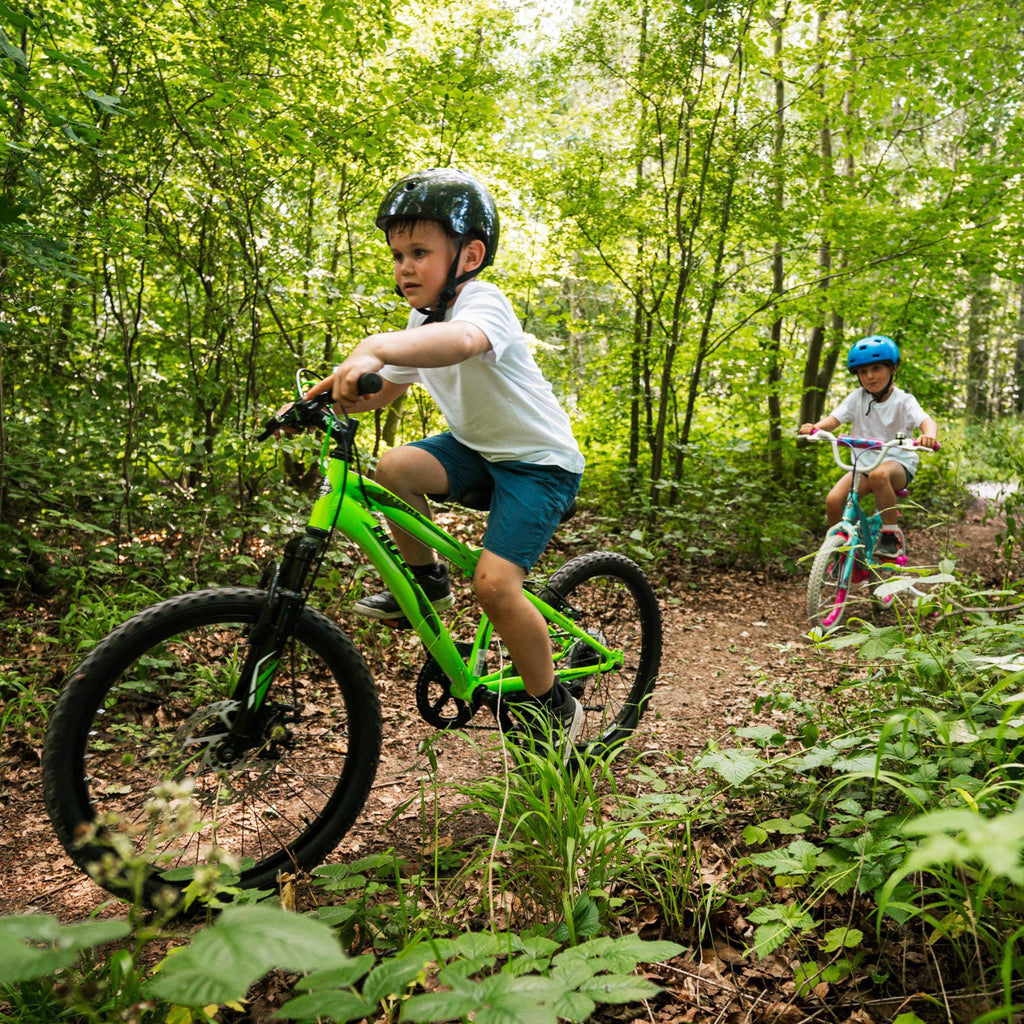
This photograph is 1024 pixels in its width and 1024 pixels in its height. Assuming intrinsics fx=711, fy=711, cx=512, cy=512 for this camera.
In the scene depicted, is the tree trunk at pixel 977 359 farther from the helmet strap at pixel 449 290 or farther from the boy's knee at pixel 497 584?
the boy's knee at pixel 497 584

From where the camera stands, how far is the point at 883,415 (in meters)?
5.62

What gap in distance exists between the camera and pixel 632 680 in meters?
3.55

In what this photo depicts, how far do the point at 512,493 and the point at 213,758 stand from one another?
125 centimetres

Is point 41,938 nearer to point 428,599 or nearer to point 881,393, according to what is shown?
point 428,599

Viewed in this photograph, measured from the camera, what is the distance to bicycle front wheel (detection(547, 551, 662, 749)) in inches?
120

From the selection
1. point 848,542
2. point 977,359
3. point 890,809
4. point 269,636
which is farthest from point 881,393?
point 977,359

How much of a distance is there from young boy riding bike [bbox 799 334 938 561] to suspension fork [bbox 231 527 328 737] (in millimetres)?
4092

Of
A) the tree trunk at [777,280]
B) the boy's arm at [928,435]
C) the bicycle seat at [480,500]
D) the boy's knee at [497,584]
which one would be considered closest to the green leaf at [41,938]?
the boy's knee at [497,584]

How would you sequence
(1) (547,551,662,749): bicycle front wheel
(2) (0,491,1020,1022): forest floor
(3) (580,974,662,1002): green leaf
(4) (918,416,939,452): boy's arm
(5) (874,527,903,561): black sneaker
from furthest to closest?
(5) (874,527,903,561): black sneaker < (4) (918,416,939,452): boy's arm < (1) (547,551,662,749): bicycle front wheel < (2) (0,491,1020,1022): forest floor < (3) (580,974,662,1002): green leaf

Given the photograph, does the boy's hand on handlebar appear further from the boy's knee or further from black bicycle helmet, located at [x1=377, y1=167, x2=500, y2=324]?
Answer: the boy's knee

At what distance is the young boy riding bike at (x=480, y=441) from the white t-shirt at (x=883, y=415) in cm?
400

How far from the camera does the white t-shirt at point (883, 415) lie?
5.53 meters

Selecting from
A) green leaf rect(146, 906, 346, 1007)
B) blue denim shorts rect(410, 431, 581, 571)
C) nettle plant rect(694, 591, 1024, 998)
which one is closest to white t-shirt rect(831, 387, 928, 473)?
nettle plant rect(694, 591, 1024, 998)

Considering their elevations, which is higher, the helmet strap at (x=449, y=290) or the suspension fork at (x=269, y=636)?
the helmet strap at (x=449, y=290)
